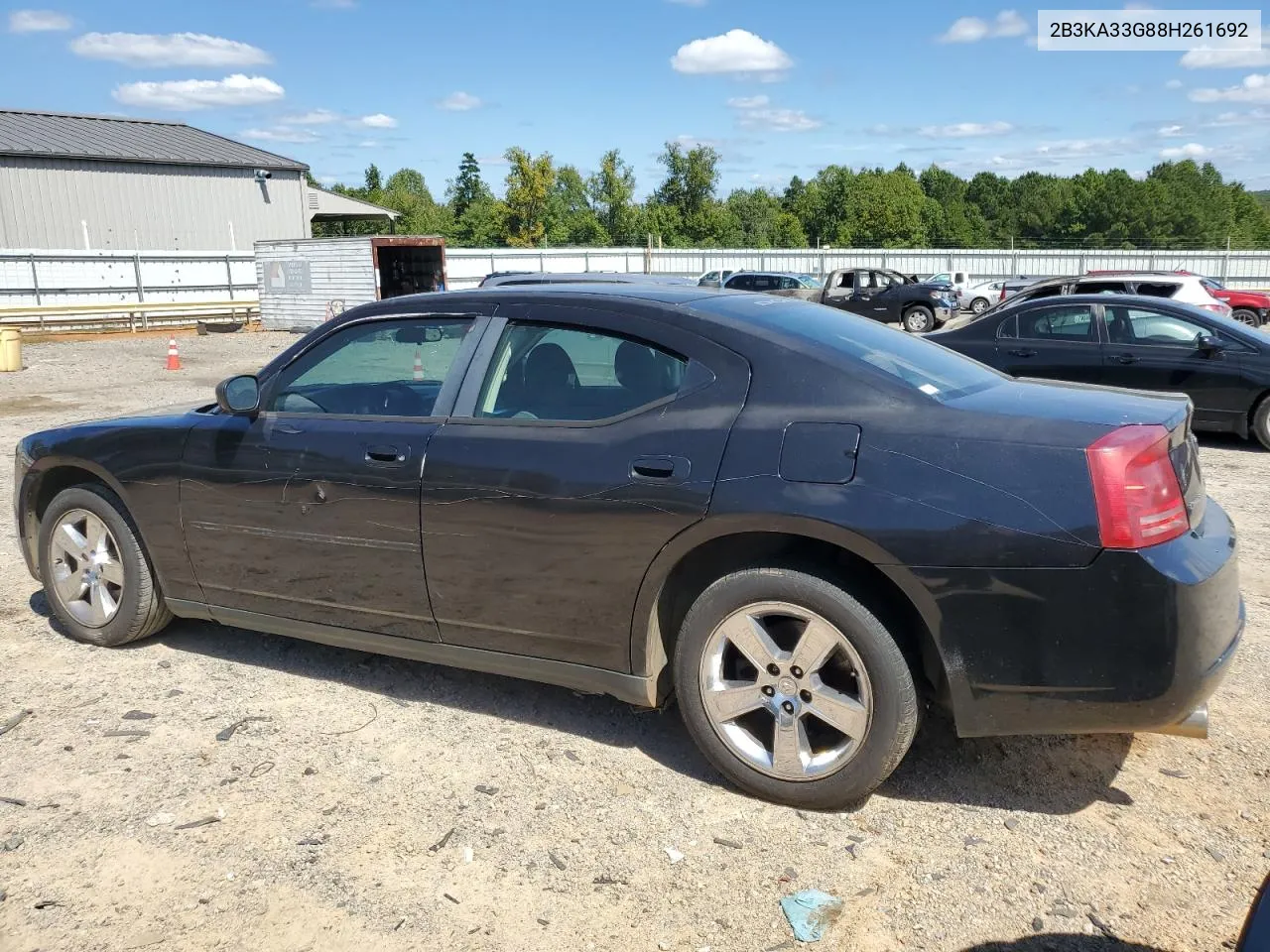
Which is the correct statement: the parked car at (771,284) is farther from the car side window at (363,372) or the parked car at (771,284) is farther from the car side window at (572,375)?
the car side window at (572,375)

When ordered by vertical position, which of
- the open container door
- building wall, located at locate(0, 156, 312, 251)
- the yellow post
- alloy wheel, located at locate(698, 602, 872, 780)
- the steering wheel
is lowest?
alloy wheel, located at locate(698, 602, 872, 780)

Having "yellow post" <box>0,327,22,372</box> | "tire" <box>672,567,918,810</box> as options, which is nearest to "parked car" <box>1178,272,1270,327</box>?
"tire" <box>672,567,918,810</box>

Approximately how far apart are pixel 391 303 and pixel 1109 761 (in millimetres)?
3217

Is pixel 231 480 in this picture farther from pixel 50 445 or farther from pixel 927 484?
pixel 927 484

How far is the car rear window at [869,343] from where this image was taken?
11.4 feet

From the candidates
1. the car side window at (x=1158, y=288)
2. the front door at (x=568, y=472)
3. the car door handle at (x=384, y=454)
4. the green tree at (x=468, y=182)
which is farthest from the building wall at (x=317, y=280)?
the green tree at (x=468, y=182)

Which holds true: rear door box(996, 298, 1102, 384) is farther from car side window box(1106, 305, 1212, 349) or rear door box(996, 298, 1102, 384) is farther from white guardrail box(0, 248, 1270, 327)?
white guardrail box(0, 248, 1270, 327)

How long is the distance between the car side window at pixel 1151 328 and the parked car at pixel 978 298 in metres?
24.1

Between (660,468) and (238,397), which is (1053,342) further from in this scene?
(238,397)

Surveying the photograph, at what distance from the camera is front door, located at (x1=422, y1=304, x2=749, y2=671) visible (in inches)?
135

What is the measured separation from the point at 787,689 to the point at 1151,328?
8.30 metres

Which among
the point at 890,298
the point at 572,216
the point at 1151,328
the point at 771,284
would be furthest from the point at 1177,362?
the point at 572,216

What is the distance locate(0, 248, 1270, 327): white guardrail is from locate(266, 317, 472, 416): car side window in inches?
1080

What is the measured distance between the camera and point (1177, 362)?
9773 mm
